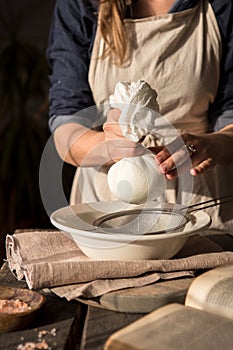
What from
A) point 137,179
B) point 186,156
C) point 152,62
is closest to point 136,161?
point 137,179

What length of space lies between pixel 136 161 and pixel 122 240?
126 millimetres

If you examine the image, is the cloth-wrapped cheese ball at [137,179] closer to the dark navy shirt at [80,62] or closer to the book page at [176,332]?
the book page at [176,332]

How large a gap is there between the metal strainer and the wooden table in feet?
0.31

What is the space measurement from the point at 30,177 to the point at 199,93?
1.12 metres

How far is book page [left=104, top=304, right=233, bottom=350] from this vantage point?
73 cm

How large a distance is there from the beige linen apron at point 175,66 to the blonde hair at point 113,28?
17mm

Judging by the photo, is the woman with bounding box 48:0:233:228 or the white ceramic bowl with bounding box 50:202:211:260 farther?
the woman with bounding box 48:0:233:228

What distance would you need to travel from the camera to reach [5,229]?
240 cm

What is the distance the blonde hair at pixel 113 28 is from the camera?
136 centimetres

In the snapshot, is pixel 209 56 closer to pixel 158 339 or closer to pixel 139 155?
pixel 139 155

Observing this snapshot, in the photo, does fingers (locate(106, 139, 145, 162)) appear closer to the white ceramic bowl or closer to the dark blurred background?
the white ceramic bowl

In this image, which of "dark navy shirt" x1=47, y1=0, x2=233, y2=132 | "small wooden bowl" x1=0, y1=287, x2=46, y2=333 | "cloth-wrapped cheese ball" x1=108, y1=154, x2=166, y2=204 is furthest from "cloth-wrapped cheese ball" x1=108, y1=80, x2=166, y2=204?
"dark navy shirt" x1=47, y1=0, x2=233, y2=132

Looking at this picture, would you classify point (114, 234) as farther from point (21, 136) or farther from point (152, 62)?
point (21, 136)

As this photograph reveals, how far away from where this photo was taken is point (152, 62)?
1384 millimetres
